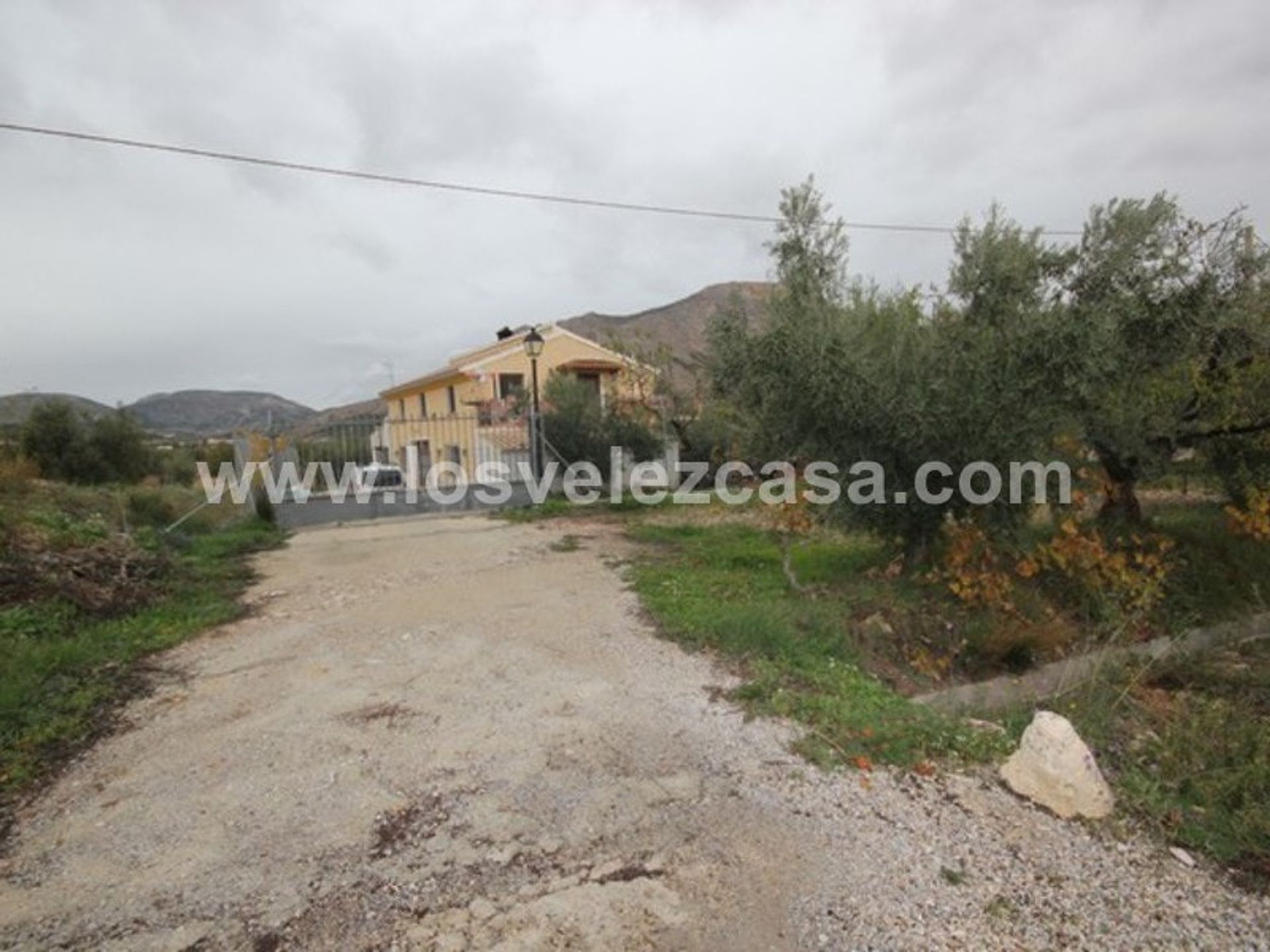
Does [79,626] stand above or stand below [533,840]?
above

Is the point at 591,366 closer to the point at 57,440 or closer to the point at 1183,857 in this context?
the point at 57,440

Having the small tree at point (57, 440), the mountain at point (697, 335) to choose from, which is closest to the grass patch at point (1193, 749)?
the mountain at point (697, 335)

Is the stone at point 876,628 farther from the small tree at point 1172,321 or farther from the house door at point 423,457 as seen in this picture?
the house door at point 423,457

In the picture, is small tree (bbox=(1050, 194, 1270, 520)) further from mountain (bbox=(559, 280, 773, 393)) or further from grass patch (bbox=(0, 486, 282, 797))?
grass patch (bbox=(0, 486, 282, 797))

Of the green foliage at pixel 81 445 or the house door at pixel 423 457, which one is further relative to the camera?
the green foliage at pixel 81 445

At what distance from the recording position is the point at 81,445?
58.5 ft

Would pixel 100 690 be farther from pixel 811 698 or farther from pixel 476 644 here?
pixel 811 698

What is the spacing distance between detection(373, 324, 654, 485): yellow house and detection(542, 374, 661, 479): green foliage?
0.53 meters

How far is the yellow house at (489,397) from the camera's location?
12.5 m

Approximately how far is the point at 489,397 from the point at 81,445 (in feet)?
39.8

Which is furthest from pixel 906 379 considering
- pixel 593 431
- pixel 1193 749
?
pixel 593 431

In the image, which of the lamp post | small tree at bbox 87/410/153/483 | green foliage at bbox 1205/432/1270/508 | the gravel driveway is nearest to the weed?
the gravel driveway

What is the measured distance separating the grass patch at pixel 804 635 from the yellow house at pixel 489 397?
5232mm

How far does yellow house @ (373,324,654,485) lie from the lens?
1251 centimetres
